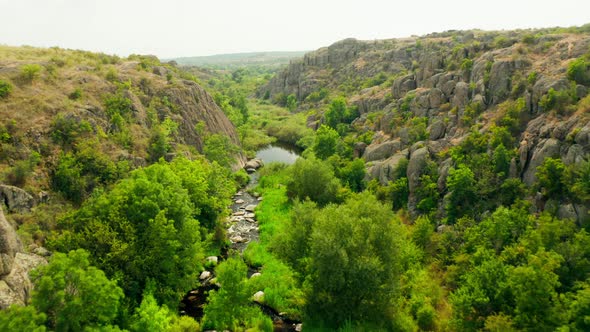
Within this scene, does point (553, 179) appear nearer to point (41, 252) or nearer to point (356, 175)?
point (356, 175)

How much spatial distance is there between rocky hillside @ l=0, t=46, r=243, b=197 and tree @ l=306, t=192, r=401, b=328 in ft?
90.0

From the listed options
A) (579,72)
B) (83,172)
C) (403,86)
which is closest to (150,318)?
(83,172)

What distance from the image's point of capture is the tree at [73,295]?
22781mm

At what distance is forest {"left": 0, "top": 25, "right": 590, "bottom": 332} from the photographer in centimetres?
2792

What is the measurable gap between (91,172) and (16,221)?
10318mm

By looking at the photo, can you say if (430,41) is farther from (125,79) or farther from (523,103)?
(125,79)

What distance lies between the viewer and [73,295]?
78.0ft

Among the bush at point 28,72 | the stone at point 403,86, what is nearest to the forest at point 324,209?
the bush at point 28,72

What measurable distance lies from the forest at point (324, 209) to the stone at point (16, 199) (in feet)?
0.67

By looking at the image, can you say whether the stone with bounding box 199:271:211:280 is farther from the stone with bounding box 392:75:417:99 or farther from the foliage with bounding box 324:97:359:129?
the foliage with bounding box 324:97:359:129

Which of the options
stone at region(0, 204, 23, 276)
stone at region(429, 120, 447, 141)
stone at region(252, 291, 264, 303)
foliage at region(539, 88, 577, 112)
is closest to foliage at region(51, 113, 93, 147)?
stone at region(0, 204, 23, 276)

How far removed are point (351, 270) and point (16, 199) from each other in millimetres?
29522

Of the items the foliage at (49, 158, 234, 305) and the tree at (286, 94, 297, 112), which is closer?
the foliage at (49, 158, 234, 305)

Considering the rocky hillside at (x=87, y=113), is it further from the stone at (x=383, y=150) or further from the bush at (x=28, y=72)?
the stone at (x=383, y=150)
